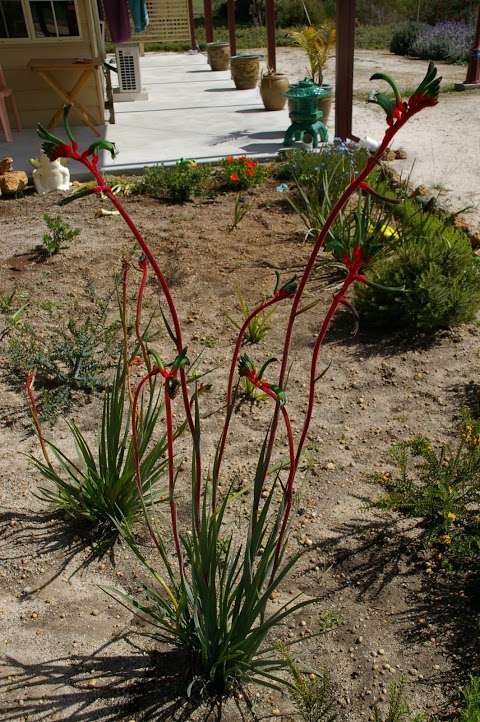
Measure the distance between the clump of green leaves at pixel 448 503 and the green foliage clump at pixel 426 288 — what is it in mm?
1168

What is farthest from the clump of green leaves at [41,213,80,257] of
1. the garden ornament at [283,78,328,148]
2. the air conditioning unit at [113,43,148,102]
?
the air conditioning unit at [113,43,148,102]

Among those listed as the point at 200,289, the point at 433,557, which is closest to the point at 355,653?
the point at 433,557

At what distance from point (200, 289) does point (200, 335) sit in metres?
0.61

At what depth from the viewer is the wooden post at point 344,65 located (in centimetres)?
679

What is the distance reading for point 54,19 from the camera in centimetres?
798

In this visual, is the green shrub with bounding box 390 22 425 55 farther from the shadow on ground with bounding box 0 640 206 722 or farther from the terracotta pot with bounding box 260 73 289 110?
the shadow on ground with bounding box 0 640 206 722

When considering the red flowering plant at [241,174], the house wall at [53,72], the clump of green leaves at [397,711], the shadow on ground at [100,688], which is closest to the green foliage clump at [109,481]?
the shadow on ground at [100,688]

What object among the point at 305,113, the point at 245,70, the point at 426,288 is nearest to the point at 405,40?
the point at 245,70

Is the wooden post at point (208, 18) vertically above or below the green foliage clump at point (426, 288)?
above

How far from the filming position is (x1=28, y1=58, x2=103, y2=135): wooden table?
24.6 ft

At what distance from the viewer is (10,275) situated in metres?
4.52

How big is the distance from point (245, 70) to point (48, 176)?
22.5 ft

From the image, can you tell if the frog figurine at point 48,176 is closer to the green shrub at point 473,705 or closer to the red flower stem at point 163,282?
the red flower stem at point 163,282

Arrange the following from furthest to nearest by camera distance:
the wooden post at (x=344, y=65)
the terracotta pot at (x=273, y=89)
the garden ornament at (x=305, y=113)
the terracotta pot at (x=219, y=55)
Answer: the terracotta pot at (x=219, y=55) < the terracotta pot at (x=273, y=89) < the garden ornament at (x=305, y=113) < the wooden post at (x=344, y=65)
